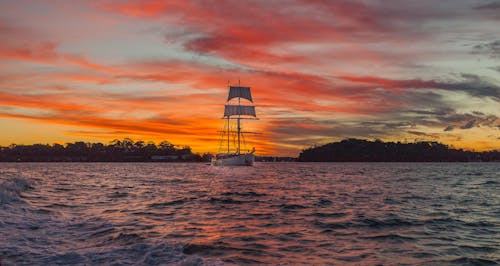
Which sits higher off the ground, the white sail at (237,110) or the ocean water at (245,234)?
the white sail at (237,110)

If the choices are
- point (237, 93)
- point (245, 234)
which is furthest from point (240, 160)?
point (245, 234)

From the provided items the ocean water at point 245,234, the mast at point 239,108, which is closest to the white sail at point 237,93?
the mast at point 239,108

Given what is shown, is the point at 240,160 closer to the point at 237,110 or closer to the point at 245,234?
the point at 237,110

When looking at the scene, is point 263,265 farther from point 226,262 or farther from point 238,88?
point 238,88

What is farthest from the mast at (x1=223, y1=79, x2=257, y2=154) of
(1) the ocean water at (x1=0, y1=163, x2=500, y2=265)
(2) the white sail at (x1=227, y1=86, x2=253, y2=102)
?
(1) the ocean water at (x1=0, y1=163, x2=500, y2=265)

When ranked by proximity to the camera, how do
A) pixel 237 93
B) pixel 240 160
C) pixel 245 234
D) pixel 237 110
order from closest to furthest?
pixel 245 234
pixel 240 160
pixel 237 93
pixel 237 110

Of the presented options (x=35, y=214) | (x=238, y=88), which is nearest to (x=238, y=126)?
(x=238, y=88)

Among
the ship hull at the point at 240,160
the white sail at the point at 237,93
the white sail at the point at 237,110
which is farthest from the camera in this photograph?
the white sail at the point at 237,110

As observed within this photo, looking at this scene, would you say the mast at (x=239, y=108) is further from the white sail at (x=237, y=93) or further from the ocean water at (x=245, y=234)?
the ocean water at (x=245, y=234)

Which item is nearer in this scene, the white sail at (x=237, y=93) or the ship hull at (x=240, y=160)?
the ship hull at (x=240, y=160)

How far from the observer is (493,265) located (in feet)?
37.0

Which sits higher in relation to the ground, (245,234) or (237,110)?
(237,110)

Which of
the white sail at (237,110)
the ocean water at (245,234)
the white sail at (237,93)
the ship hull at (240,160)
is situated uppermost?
the white sail at (237,93)

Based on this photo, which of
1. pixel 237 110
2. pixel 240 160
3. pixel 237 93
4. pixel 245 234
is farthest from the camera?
pixel 237 110
